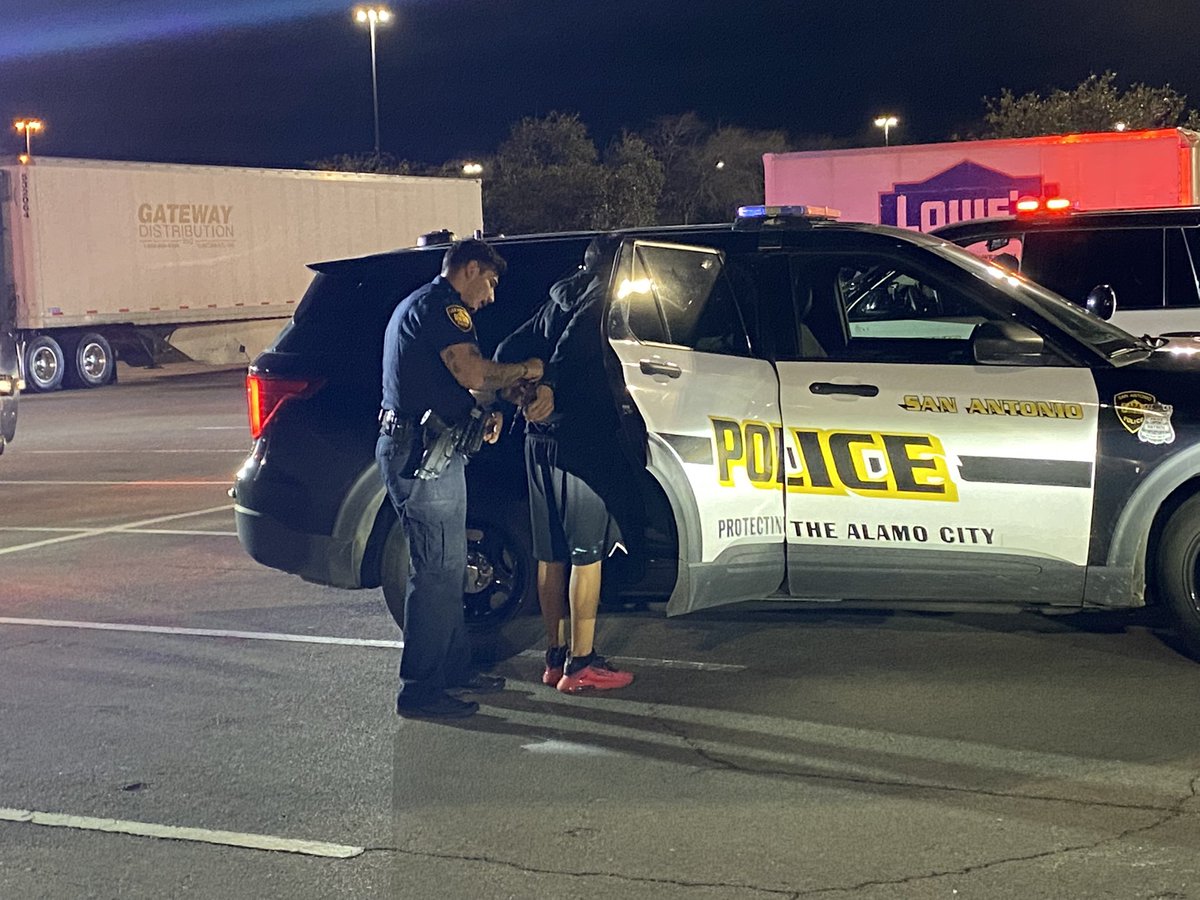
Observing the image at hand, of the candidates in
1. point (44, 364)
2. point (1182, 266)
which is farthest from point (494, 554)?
point (44, 364)

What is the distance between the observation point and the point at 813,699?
600 centimetres

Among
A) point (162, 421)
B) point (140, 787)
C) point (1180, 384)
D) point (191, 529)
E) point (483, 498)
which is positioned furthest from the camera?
point (162, 421)

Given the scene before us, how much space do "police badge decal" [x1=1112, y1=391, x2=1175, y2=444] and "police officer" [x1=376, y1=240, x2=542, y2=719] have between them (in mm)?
2153

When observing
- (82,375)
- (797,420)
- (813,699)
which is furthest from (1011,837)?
(82,375)

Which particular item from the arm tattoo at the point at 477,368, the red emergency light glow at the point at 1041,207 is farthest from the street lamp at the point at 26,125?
the arm tattoo at the point at 477,368

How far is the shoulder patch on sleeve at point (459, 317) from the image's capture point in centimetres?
586

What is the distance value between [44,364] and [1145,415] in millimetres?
23039

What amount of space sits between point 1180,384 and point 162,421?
1453 cm

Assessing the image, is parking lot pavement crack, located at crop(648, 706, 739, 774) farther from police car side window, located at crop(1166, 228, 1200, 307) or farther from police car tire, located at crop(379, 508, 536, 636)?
police car side window, located at crop(1166, 228, 1200, 307)

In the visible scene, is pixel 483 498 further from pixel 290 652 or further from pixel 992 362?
pixel 992 362

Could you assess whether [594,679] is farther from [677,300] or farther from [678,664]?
[677,300]

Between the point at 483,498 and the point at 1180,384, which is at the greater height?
the point at 1180,384

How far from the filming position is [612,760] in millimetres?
5379

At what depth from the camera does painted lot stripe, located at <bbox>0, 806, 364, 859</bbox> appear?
4609 millimetres
